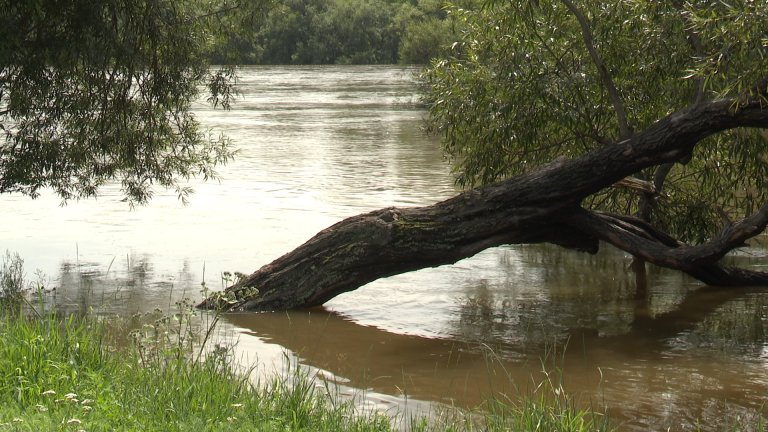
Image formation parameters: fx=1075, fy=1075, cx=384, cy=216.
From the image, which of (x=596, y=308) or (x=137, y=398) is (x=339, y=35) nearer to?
(x=596, y=308)

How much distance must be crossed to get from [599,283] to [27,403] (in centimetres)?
886

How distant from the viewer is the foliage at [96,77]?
10508 millimetres

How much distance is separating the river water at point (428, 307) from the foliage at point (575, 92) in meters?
1.37

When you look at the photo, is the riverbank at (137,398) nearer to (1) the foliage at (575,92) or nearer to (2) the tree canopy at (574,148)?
(2) the tree canopy at (574,148)

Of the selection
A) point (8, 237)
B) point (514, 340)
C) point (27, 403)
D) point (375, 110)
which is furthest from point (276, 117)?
point (27, 403)

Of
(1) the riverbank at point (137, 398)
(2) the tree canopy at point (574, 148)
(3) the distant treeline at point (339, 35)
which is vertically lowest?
(1) the riverbank at point (137, 398)

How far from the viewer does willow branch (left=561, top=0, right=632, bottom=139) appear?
1194 cm

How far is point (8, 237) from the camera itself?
51.4 ft

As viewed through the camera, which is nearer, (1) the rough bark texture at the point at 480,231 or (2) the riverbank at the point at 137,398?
(2) the riverbank at the point at 137,398

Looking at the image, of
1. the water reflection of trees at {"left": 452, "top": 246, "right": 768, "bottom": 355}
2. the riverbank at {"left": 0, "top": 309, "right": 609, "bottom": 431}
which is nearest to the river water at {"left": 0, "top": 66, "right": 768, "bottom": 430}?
the water reflection of trees at {"left": 452, "top": 246, "right": 768, "bottom": 355}

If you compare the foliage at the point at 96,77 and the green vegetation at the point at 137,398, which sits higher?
the foliage at the point at 96,77

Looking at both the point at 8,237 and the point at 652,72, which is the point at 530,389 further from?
the point at 8,237

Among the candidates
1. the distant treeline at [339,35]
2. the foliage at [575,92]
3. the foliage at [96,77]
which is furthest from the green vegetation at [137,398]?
the distant treeline at [339,35]

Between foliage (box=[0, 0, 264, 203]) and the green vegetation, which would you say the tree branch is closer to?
foliage (box=[0, 0, 264, 203])
